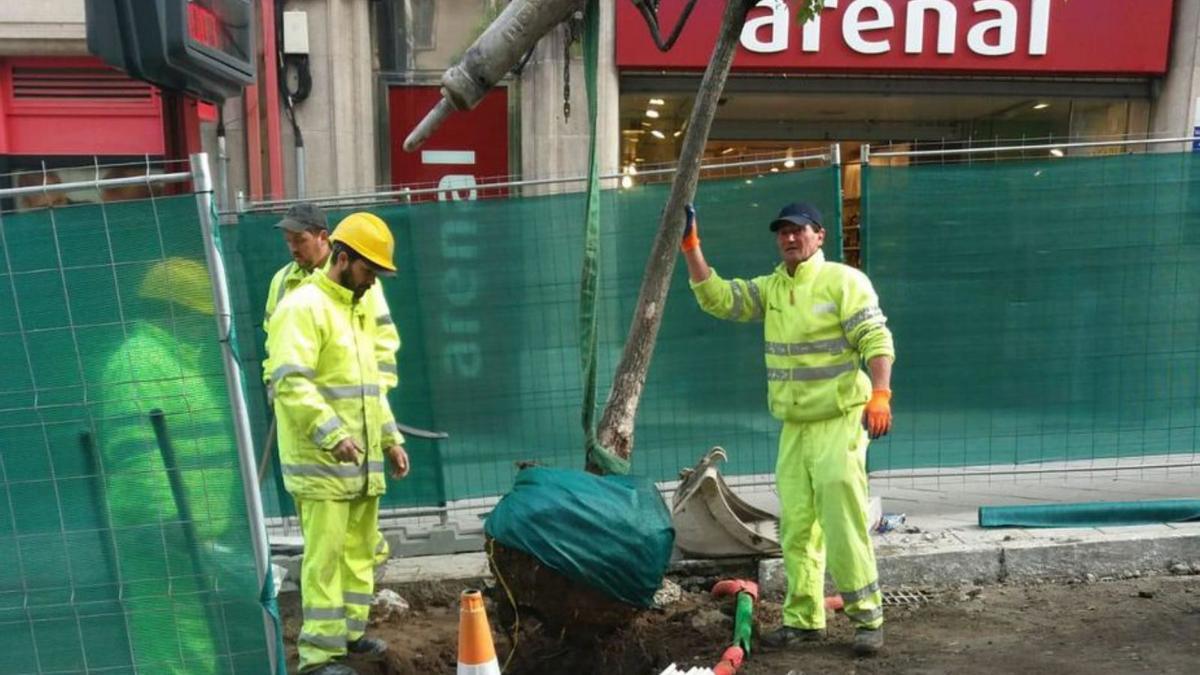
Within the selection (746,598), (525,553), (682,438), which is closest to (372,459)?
(525,553)

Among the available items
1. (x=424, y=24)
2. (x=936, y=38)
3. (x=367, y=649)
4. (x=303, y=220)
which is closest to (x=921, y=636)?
(x=367, y=649)

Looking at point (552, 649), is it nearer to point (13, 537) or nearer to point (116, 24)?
point (13, 537)

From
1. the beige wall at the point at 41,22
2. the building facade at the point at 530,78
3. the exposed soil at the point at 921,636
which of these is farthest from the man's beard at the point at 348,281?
the beige wall at the point at 41,22

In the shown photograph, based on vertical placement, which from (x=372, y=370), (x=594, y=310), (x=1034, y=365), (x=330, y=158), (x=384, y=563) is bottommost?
(x=384, y=563)

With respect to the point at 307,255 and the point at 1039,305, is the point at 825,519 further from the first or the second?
the point at 307,255

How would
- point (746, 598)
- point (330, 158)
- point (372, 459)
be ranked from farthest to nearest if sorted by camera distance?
1. point (330, 158)
2. point (746, 598)
3. point (372, 459)

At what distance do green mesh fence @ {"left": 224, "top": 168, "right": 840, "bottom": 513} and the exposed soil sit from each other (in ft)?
3.40

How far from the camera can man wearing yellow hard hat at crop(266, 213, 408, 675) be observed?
3604 millimetres

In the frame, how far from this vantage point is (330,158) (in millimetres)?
8891

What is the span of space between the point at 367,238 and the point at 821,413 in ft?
6.69

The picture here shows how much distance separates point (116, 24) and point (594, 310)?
1907 millimetres

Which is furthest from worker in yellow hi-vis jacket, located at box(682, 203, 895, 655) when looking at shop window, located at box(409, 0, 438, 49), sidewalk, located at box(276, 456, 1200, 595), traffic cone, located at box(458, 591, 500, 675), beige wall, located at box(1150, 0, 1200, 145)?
beige wall, located at box(1150, 0, 1200, 145)

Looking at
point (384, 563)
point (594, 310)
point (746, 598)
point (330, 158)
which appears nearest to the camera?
point (594, 310)

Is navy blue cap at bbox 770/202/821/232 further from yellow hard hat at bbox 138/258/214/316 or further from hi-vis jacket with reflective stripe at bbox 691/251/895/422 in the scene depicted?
yellow hard hat at bbox 138/258/214/316
